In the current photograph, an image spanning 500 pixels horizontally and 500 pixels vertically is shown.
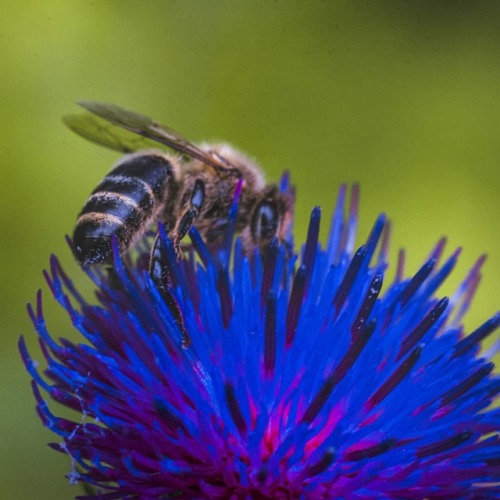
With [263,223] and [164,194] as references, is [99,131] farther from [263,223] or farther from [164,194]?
[263,223]

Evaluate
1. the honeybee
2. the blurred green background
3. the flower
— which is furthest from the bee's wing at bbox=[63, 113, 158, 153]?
the blurred green background

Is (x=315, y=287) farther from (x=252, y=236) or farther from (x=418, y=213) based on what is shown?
(x=418, y=213)

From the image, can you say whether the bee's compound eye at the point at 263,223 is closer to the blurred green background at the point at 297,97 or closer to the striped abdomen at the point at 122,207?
the striped abdomen at the point at 122,207

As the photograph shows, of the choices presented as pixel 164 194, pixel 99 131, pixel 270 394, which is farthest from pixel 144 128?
pixel 270 394

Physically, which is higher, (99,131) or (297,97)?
(297,97)

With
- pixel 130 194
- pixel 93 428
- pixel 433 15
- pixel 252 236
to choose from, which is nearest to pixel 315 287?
pixel 252 236

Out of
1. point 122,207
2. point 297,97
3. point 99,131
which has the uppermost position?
point 297,97

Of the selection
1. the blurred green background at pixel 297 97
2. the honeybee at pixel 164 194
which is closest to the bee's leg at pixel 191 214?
the honeybee at pixel 164 194

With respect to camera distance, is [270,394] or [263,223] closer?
[270,394]
